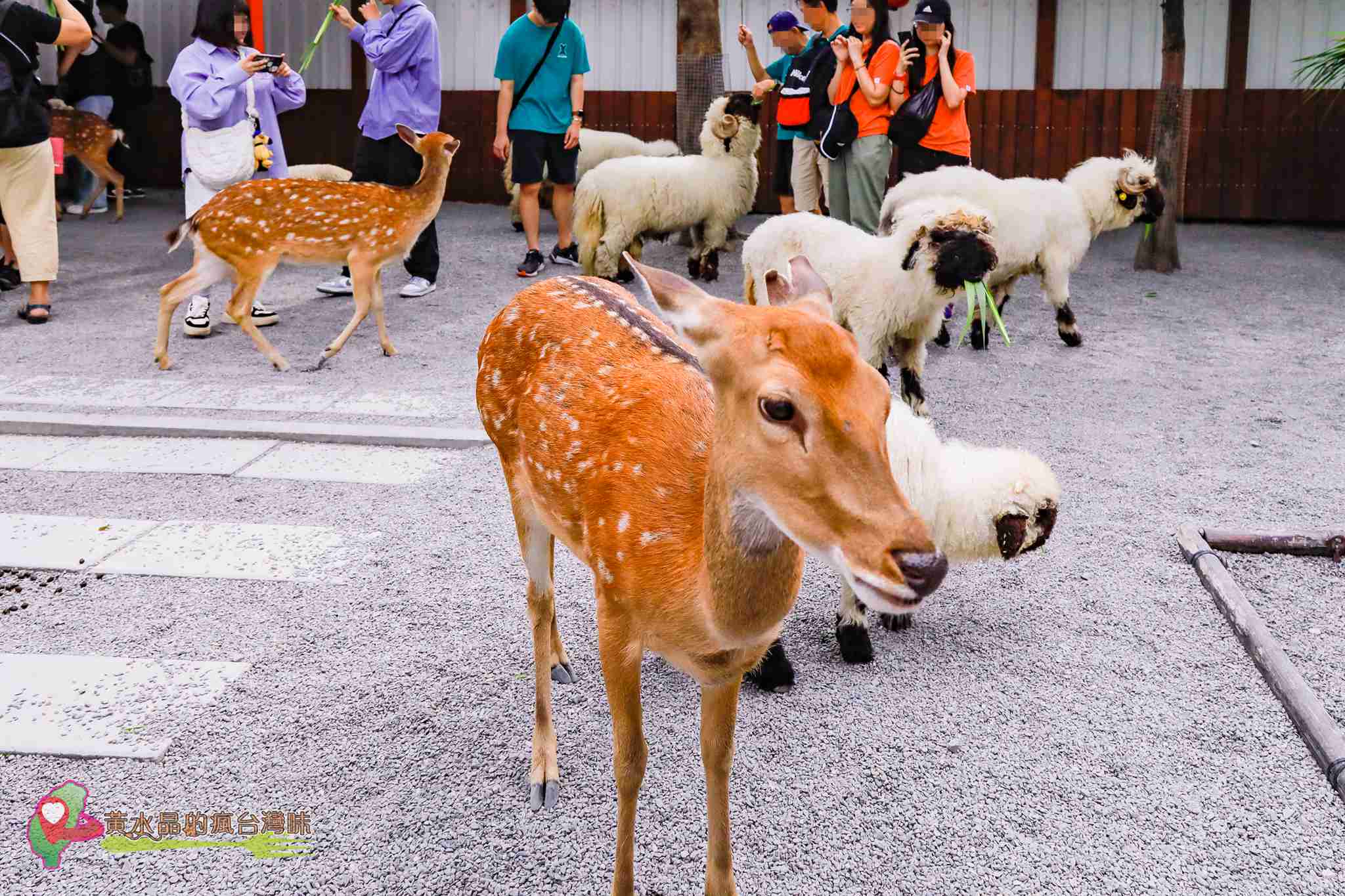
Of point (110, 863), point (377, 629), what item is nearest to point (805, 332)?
point (110, 863)

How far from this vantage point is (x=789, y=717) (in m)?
3.60

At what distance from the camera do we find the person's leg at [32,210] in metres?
8.02

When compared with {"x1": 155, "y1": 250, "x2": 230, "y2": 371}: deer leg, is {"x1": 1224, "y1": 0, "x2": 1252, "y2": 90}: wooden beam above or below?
above

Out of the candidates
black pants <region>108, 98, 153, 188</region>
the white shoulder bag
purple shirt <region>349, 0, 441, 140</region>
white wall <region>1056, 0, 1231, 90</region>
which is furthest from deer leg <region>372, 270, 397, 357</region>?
black pants <region>108, 98, 153, 188</region>

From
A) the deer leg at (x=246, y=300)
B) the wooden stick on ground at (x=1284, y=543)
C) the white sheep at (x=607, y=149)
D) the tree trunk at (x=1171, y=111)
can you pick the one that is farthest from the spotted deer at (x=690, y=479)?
the white sheep at (x=607, y=149)

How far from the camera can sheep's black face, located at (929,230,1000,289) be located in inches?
231

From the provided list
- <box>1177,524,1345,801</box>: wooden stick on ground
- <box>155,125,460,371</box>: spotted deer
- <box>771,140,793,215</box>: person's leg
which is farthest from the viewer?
<box>771,140,793,215</box>: person's leg

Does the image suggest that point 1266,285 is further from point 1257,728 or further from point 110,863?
point 110,863

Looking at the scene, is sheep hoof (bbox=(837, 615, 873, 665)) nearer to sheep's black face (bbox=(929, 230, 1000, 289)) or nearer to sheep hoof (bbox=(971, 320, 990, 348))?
sheep's black face (bbox=(929, 230, 1000, 289))

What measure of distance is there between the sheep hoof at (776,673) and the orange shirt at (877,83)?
5.38 metres

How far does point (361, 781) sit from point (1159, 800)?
6.86 ft

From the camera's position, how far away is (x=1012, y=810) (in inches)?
122

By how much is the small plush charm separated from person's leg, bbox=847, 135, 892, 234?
13.3 ft

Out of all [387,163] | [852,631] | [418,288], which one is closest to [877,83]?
[387,163]
